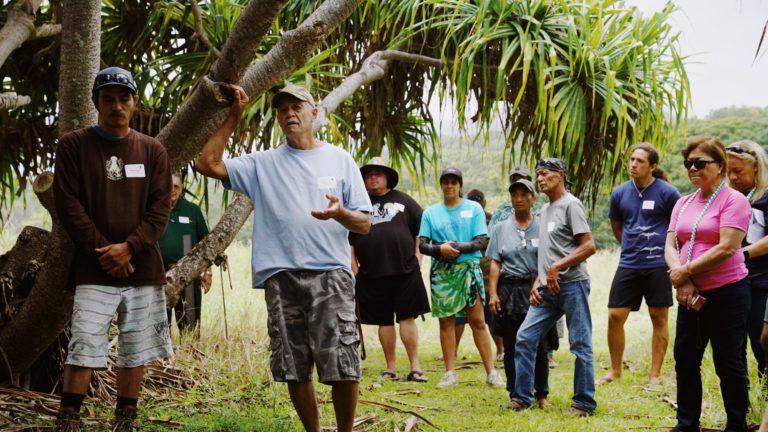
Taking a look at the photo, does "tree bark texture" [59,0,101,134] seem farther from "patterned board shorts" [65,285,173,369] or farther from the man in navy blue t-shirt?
the man in navy blue t-shirt

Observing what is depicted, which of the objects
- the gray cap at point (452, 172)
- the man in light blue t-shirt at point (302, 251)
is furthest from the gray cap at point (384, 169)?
the man in light blue t-shirt at point (302, 251)

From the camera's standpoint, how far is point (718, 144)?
3.97 m

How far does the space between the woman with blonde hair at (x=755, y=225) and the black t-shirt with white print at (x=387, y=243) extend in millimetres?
2570

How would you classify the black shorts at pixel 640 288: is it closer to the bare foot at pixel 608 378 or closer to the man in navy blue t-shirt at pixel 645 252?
the man in navy blue t-shirt at pixel 645 252

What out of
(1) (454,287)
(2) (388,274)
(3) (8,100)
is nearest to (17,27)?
(3) (8,100)

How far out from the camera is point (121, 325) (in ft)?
11.4

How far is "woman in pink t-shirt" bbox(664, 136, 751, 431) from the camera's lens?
3889mm

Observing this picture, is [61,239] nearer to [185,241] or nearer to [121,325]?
[121,325]

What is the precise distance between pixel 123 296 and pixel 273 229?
2.30ft

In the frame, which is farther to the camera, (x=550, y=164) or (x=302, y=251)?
(x=550, y=164)

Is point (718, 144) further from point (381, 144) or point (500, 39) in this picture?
point (381, 144)

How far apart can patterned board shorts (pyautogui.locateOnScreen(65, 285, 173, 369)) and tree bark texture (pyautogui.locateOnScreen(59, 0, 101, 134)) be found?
0.78 m

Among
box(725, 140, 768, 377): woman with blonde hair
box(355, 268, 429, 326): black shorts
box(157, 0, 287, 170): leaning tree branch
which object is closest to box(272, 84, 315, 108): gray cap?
box(157, 0, 287, 170): leaning tree branch

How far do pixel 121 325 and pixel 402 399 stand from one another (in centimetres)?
227
